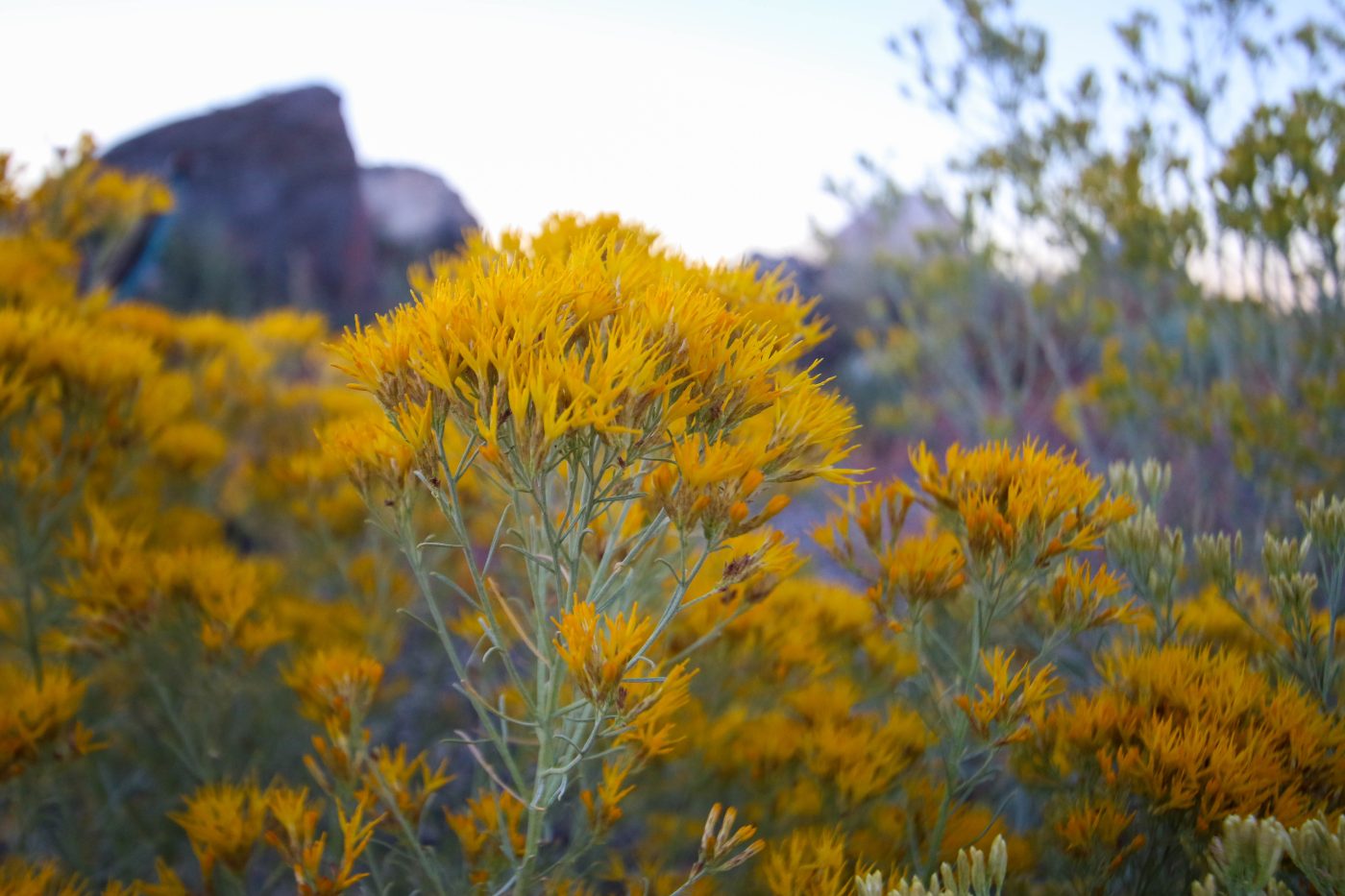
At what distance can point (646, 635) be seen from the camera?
146cm

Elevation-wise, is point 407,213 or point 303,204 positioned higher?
point 303,204

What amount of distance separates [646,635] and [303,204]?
16264mm

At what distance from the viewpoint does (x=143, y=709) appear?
2980mm

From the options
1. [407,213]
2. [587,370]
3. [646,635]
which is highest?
[407,213]

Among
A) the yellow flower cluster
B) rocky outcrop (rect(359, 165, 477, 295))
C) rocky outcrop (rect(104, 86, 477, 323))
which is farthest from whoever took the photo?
rocky outcrop (rect(359, 165, 477, 295))

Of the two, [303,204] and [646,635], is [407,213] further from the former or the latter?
[646,635]

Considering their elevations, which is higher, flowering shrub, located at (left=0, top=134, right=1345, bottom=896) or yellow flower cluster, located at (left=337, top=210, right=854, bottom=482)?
yellow flower cluster, located at (left=337, top=210, right=854, bottom=482)

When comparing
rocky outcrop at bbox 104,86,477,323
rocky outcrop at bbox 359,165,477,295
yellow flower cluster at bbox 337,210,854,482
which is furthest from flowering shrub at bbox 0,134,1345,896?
rocky outcrop at bbox 359,165,477,295

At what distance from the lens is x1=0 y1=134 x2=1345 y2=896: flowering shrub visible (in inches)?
49.9

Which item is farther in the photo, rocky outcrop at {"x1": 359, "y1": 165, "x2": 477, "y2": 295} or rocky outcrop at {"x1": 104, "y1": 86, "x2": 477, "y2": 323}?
rocky outcrop at {"x1": 359, "y1": 165, "x2": 477, "y2": 295}

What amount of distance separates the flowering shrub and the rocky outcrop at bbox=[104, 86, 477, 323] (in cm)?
1183

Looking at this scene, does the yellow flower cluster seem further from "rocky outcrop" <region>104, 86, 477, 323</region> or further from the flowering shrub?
"rocky outcrop" <region>104, 86, 477, 323</region>

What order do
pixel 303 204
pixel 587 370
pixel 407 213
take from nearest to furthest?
pixel 587 370, pixel 303 204, pixel 407 213

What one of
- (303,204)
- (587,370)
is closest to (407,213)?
(303,204)
